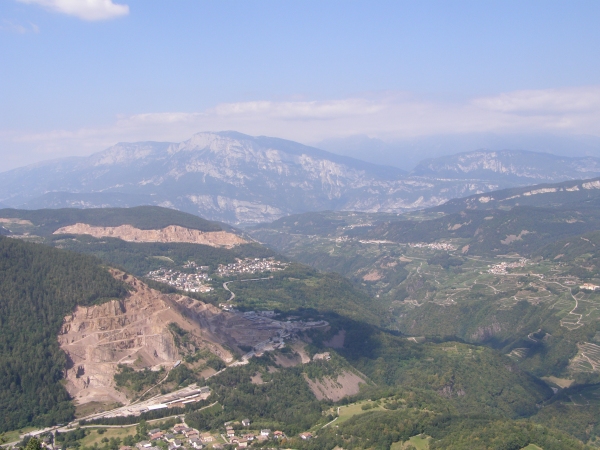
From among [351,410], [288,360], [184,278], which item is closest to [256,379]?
[288,360]

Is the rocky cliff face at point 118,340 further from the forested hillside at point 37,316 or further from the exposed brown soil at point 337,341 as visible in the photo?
the exposed brown soil at point 337,341

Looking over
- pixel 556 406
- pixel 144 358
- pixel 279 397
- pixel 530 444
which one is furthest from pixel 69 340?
pixel 556 406

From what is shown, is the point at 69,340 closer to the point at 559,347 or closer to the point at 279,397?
the point at 279,397

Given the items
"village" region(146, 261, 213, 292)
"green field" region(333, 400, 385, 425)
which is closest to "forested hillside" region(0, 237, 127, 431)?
"green field" region(333, 400, 385, 425)

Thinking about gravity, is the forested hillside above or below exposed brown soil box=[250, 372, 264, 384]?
above

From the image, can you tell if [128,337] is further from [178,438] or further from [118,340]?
[178,438]

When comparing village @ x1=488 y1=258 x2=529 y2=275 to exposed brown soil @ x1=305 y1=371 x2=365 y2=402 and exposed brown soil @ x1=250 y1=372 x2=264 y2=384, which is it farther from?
exposed brown soil @ x1=250 y1=372 x2=264 y2=384
